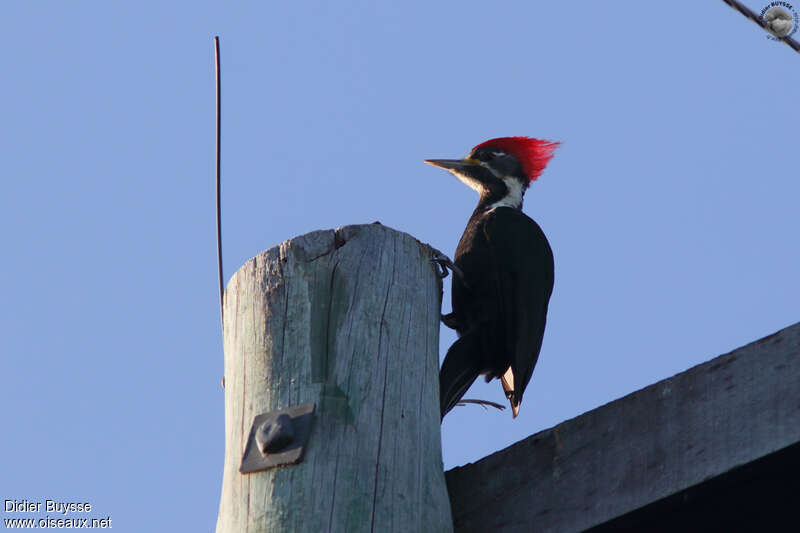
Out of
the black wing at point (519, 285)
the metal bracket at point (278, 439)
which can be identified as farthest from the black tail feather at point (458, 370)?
the metal bracket at point (278, 439)

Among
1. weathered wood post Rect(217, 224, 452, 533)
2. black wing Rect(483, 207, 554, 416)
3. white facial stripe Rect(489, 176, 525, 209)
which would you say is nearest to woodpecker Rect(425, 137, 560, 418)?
black wing Rect(483, 207, 554, 416)

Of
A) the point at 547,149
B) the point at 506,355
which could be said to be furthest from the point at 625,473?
the point at 547,149

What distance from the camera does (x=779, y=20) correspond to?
323 centimetres

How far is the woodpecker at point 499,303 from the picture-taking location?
2.96m

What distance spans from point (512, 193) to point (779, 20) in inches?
60.9

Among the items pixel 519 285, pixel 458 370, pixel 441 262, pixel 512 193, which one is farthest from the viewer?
pixel 512 193

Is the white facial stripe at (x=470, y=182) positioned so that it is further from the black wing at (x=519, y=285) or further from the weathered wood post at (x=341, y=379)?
the weathered wood post at (x=341, y=379)

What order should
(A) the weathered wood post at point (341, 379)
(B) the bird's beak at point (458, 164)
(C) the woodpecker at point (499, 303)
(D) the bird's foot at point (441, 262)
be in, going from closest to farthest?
1. (A) the weathered wood post at point (341, 379)
2. (D) the bird's foot at point (441, 262)
3. (C) the woodpecker at point (499, 303)
4. (B) the bird's beak at point (458, 164)

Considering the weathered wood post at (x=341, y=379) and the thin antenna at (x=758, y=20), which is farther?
the thin antenna at (x=758, y=20)

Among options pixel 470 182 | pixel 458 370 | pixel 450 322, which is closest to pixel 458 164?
pixel 470 182

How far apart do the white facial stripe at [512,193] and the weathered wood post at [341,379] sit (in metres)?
2.52

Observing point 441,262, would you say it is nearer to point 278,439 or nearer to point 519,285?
point 278,439

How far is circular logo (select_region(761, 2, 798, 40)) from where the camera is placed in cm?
320

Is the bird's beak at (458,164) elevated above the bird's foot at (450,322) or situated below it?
above
